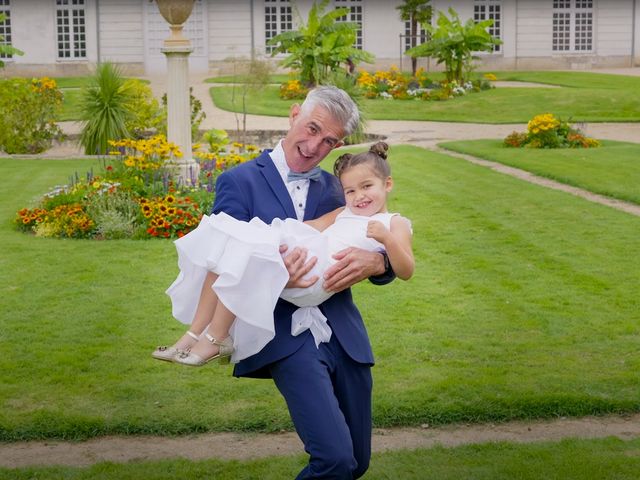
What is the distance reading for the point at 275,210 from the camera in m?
4.36

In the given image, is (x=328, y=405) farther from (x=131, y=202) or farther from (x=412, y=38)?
(x=412, y=38)

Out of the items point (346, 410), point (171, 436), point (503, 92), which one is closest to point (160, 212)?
point (171, 436)

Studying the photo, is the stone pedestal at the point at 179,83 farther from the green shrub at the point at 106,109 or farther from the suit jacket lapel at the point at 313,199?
the suit jacket lapel at the point at 313,199

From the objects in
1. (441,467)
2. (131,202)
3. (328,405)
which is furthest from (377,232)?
(131,202)

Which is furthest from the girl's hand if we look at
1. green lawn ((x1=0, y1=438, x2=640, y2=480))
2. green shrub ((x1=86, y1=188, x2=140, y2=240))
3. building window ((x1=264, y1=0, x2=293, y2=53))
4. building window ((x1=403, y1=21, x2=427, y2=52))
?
building window ((x1=264, y1=0, x2=293, y2=53))

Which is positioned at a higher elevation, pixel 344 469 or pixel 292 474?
pixel 344 469

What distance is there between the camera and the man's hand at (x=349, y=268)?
416cm

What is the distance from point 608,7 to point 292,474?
41.4m

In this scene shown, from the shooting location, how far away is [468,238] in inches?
460

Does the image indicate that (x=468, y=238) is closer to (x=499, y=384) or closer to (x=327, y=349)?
(x=499, y=384)

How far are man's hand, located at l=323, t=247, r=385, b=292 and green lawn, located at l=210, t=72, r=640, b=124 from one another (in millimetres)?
21754

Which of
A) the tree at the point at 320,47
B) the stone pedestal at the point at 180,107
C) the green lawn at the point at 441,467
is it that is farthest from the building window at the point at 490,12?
the green lawn at the point at 441,467

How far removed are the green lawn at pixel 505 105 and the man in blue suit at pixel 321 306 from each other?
21575 millimetres

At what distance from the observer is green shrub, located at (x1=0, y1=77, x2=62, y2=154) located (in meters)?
20.8
